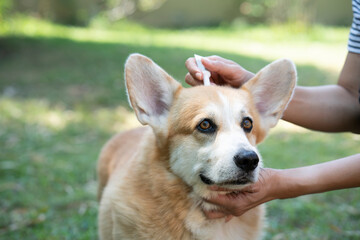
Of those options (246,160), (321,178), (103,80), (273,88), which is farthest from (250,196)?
(103,80)

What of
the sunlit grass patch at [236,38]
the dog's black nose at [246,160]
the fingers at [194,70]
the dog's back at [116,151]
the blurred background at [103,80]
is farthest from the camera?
the sunlit grass patch at [236,38]

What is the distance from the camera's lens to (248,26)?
15.6 meters

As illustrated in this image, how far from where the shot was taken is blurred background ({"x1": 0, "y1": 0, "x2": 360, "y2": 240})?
148 inches

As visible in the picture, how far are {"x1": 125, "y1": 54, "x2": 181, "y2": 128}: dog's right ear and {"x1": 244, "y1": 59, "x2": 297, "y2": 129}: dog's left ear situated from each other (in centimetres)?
55

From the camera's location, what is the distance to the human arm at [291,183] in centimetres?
223

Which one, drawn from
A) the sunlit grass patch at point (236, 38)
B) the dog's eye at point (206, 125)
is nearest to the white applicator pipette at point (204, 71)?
the dog's eye at point (206, 125)

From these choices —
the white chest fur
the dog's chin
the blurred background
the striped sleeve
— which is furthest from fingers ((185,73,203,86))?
the blurred background

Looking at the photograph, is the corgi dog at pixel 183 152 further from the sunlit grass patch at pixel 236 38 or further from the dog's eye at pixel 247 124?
the sunlit grass patch at pixel 236 38

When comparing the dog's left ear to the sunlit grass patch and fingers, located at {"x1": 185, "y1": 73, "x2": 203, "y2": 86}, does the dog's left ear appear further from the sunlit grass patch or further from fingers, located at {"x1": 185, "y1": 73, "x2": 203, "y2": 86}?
the sunlit grass patch

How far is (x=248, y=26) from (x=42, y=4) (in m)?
7.96

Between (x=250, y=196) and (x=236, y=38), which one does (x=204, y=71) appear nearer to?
(x=250, y=196)

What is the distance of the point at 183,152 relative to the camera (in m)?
2.30

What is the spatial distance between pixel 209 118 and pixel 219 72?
0.48 metres

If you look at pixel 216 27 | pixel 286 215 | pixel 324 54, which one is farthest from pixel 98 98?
pixel 216 27
